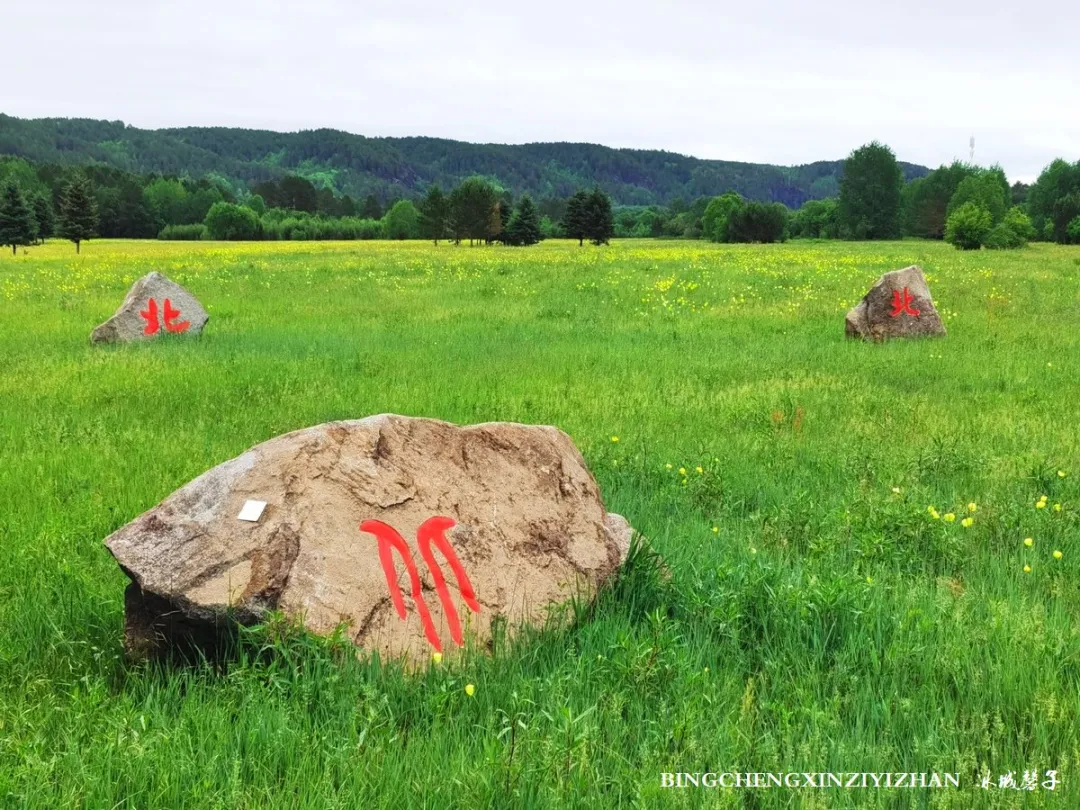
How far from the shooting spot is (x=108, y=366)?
11.3 meters

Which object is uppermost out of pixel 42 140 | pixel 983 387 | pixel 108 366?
pixel 42 140

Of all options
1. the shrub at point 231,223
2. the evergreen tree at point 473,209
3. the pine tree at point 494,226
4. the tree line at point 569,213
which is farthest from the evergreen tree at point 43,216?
the pine tree at point 494,226

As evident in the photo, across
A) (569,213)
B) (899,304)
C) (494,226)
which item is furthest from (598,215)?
(899,304)

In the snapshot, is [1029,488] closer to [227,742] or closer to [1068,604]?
Answer: [1068,604]

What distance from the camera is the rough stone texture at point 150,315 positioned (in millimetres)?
13500

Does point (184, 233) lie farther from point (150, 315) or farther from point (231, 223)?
point (150, 315)

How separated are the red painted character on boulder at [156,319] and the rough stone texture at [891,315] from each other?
1203 cm

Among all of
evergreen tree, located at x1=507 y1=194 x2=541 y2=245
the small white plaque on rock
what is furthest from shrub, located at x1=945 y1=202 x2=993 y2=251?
the small white plaque on rock

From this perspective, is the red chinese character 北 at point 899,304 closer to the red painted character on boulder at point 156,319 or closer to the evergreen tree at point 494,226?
the red painted character on boulder at point 156,319

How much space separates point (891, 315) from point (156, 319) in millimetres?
12930

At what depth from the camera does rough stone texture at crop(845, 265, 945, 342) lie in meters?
14.2

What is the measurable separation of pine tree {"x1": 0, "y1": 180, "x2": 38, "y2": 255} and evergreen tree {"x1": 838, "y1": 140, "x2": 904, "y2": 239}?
81455mm

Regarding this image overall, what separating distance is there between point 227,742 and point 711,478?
174 inches

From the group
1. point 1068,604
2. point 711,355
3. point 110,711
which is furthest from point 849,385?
point 110,711
